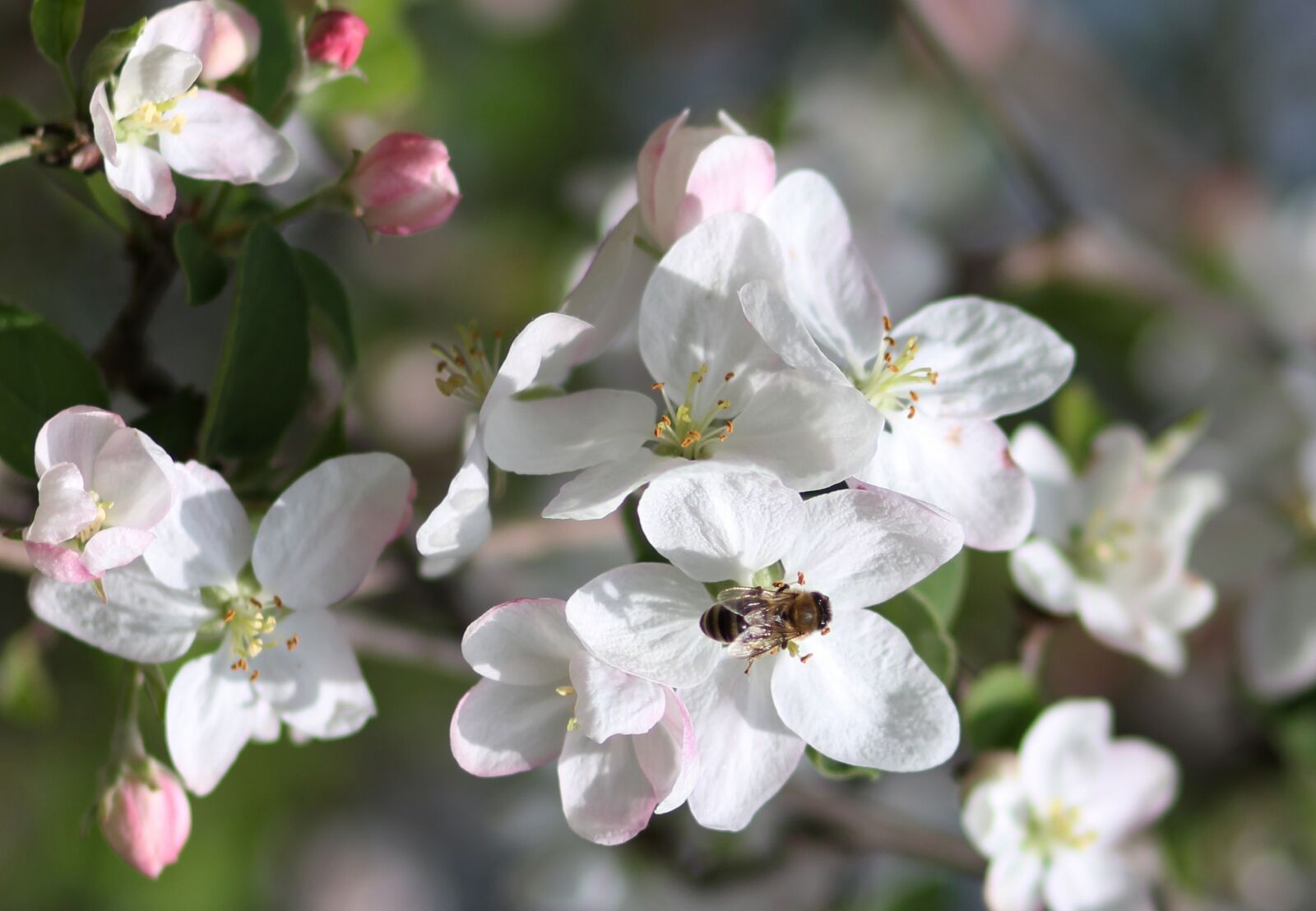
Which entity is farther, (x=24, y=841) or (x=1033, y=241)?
(x=24, y=841)

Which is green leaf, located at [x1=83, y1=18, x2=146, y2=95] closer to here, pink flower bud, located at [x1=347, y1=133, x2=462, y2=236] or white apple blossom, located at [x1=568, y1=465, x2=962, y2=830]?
pink flower bud, located at [x1=347, y1=133, x2=462, y2=236]

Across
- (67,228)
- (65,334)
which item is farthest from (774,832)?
(67,228)

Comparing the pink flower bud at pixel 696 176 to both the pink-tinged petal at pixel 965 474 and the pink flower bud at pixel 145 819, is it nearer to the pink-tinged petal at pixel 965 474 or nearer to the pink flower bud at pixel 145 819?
the pink-tinged petal at pixel 965 474

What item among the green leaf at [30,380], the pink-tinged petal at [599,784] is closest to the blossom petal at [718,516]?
the pink-tinged petal at [599,784]

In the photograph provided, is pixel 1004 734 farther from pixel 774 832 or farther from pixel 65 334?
pixel 65 334

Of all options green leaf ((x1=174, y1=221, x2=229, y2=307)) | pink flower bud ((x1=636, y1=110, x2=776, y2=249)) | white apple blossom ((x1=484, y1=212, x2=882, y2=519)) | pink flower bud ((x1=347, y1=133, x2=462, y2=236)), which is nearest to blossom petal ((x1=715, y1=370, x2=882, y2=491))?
white apple blossom ((x1=484, y1=212, x2=882, y2=519))

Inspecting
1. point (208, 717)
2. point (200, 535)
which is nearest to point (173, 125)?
point (200, 535)
